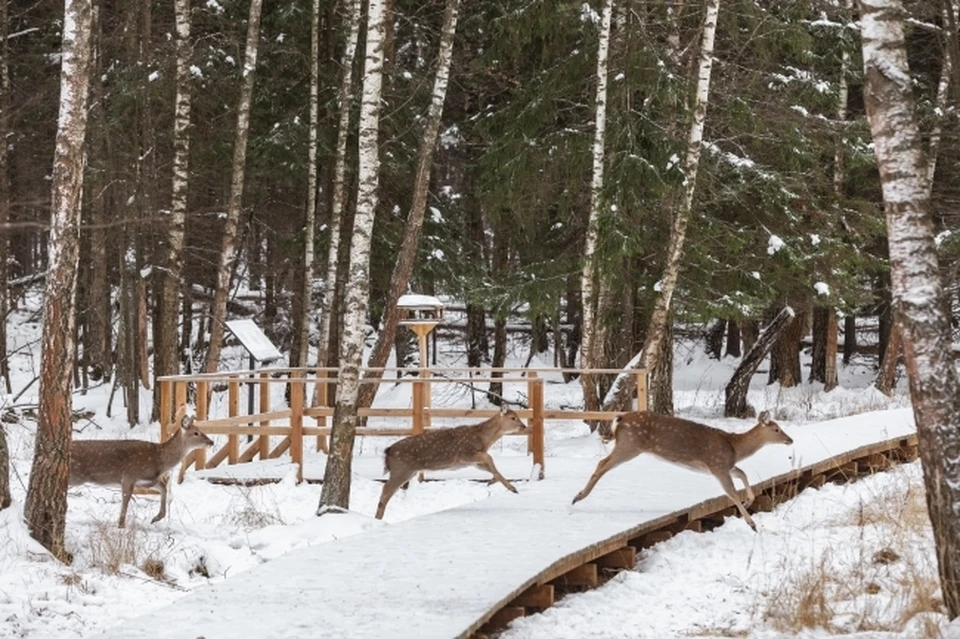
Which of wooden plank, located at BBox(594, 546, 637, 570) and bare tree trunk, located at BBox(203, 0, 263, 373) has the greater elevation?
bare tree trunk, located at BBox(203, 0, 263, 373)

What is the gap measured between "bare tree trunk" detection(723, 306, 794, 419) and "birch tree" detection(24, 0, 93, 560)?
15239 mm

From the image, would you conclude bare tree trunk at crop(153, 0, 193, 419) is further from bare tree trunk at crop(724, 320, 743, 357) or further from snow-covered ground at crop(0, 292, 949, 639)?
bare tree trunk at crop(724, 320, 743, 357)

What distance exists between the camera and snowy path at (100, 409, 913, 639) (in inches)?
272

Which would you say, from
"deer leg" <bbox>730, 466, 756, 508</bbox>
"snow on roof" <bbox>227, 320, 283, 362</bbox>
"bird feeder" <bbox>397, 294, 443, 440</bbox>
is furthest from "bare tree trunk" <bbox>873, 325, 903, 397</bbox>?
"deer leg" <bbox>730, 466, 756, 508</bbox>

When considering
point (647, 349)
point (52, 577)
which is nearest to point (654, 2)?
point (647, 349)

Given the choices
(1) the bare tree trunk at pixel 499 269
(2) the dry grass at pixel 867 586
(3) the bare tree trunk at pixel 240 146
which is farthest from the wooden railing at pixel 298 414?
(1) the bare tree trunk at pixel 499 269

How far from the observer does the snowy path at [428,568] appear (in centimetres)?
691

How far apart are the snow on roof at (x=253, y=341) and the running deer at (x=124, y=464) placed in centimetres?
566

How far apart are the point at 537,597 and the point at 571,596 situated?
705 mm

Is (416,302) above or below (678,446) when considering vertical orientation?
above

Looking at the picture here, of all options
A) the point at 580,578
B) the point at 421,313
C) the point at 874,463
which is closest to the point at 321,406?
the point at 421,313

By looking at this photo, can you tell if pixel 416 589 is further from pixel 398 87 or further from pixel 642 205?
pixel 398 87

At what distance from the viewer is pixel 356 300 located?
1176cm

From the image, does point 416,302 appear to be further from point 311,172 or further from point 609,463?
point 609,463
